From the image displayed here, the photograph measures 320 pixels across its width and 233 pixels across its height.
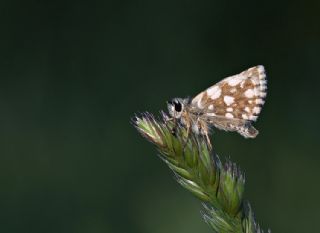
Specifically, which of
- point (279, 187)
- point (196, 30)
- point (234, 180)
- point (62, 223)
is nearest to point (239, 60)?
Result: point (196, 30)

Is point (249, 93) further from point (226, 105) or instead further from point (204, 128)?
point (204, 128)

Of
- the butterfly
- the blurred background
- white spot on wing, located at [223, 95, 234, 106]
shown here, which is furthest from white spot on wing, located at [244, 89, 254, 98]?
the blurred background

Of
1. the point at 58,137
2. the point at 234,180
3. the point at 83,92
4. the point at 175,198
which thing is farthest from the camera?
the point at 83,92

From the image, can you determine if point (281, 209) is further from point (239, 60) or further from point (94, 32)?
point (94, 32)

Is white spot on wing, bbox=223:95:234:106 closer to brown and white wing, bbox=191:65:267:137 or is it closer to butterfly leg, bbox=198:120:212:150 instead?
brown and white wing, bbox=191:65:267:137

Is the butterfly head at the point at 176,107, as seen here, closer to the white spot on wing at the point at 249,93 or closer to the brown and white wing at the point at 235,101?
the brown and white wing at the point at 235,101

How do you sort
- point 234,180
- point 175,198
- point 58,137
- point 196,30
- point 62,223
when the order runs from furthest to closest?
1. point 196,30
2. point 58,137
3. point 175,198
4. point 62,223
5. point 234,180
